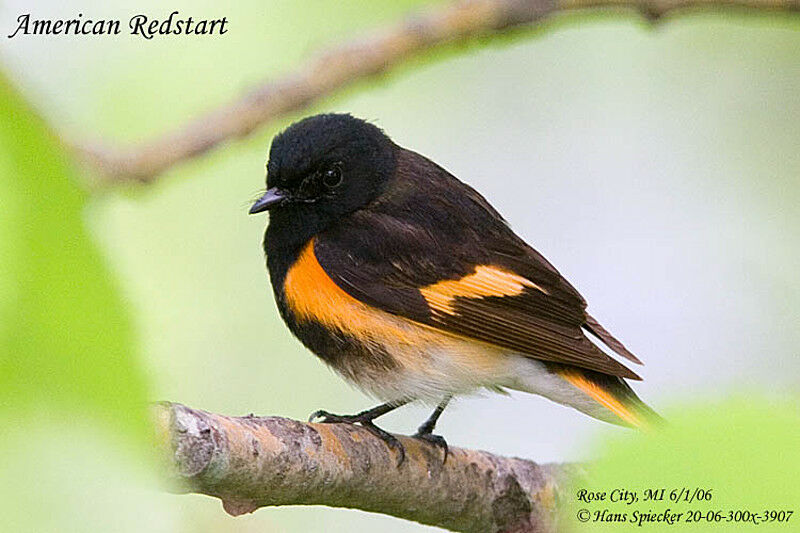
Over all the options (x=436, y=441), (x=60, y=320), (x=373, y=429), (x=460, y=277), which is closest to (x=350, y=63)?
(x=460, y=277)

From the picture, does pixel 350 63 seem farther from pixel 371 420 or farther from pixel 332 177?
pixel 371 420

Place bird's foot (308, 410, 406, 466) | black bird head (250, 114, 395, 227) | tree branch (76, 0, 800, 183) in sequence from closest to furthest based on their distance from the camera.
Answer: tree branch (76, 0, 800, 183) → bird's foot (308, 410, 406, 466) → black bird head (250, 114, 395, 227)

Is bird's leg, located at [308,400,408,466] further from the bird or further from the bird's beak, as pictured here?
the bird's beak

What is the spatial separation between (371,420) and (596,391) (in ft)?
1.61

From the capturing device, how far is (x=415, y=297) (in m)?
2.30

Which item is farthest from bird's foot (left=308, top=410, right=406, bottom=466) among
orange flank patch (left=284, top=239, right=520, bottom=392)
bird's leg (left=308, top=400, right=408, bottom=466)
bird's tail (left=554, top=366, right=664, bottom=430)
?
bird's tail (left=554, top=366, right=664, bottom=430)

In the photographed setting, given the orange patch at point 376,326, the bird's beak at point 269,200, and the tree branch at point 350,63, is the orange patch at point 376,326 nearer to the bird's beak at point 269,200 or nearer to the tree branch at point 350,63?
the bird's beak at point 269,200

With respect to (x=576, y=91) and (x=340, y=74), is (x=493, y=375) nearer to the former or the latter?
(x=340, y=74)

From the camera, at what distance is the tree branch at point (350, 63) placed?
1903 mm

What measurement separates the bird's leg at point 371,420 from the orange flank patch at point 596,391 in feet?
1.22

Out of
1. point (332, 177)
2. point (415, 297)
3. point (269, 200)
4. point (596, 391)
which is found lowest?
point (596, 391)

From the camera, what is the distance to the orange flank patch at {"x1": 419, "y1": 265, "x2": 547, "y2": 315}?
2.29 m

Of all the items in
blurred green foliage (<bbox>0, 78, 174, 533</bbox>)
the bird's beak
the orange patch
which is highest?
the bird's beak

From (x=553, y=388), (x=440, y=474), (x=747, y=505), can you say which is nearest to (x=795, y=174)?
(x=553, y=388)
